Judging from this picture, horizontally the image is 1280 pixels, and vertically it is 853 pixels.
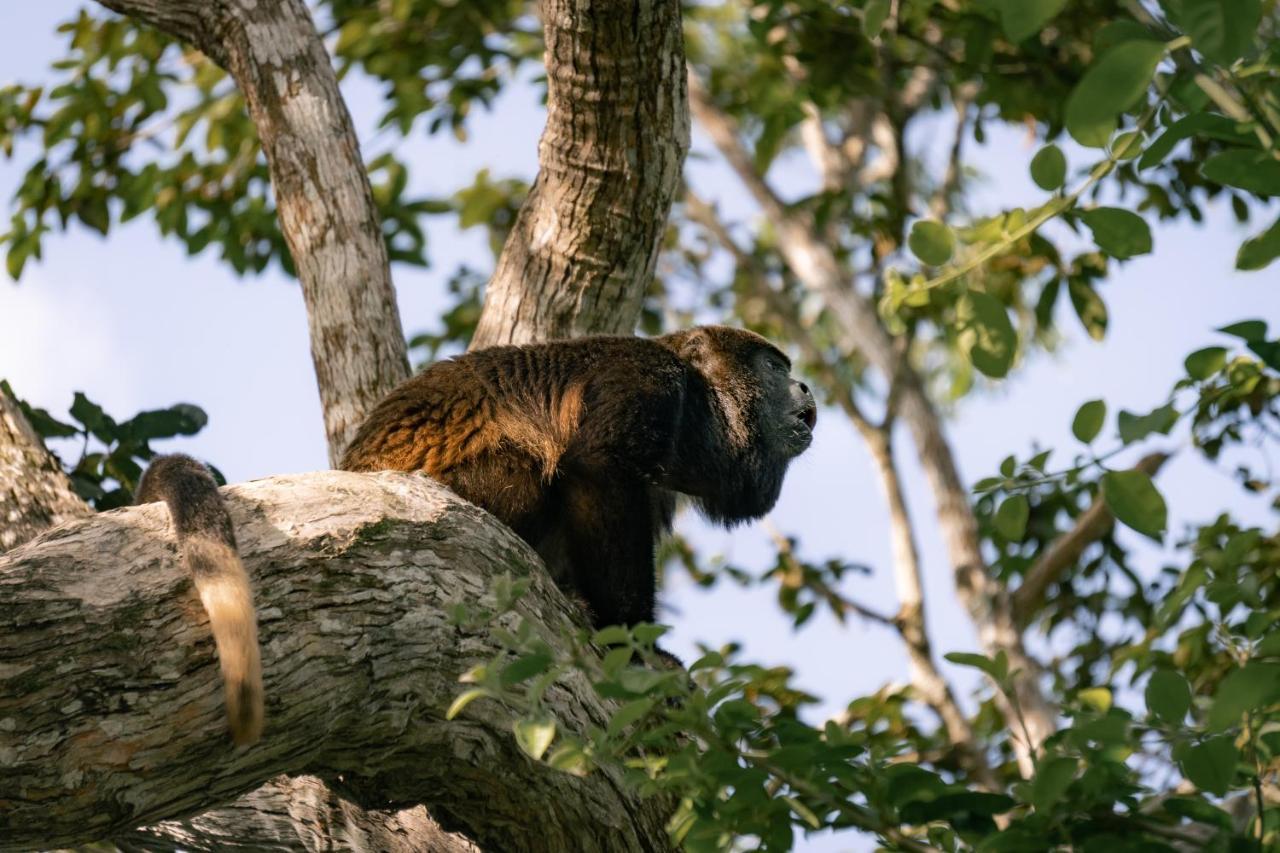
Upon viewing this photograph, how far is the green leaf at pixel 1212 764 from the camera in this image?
1767mm

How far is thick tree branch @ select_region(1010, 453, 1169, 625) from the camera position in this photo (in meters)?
6.27

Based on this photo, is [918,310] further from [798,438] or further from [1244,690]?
[1244,690]

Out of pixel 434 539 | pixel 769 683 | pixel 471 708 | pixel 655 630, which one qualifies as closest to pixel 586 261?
pixel 434 539

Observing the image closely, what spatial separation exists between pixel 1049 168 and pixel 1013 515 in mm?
616

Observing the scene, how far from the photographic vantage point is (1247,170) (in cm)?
167

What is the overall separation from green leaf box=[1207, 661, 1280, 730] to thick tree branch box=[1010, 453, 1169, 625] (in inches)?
178

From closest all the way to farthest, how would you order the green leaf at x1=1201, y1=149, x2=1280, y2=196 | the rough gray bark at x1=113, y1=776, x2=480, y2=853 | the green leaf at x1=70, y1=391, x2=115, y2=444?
the green leaf at x1=1201, y1=149, x2=1280, y2=196
the rough gray bark at x1=113, y1=776, x2=480, y2=853
the green leaf at x1=70, y1=391, x2=115, y2=444

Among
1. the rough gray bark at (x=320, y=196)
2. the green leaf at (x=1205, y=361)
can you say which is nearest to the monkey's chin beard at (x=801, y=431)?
the rough gray bark at (x=320, y=196)

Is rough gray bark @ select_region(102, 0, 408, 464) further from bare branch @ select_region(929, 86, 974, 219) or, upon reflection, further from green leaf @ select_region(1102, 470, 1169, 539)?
bare branch @ select_region(929, 86, 974, 219)

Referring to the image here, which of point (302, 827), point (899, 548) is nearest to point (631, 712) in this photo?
point (302, 827)

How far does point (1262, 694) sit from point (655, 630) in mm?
759

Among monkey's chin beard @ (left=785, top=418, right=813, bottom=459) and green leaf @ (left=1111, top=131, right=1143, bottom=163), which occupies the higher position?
monkey's chin beard @ (left=785, top=418, right=813, bottom=459)

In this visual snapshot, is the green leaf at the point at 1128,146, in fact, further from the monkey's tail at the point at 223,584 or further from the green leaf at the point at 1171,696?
the monkey's tail at the point at 223,584

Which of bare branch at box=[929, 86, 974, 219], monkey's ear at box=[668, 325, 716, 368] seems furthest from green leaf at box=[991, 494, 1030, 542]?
bare branch at box=[929, 86, 974, 219]
